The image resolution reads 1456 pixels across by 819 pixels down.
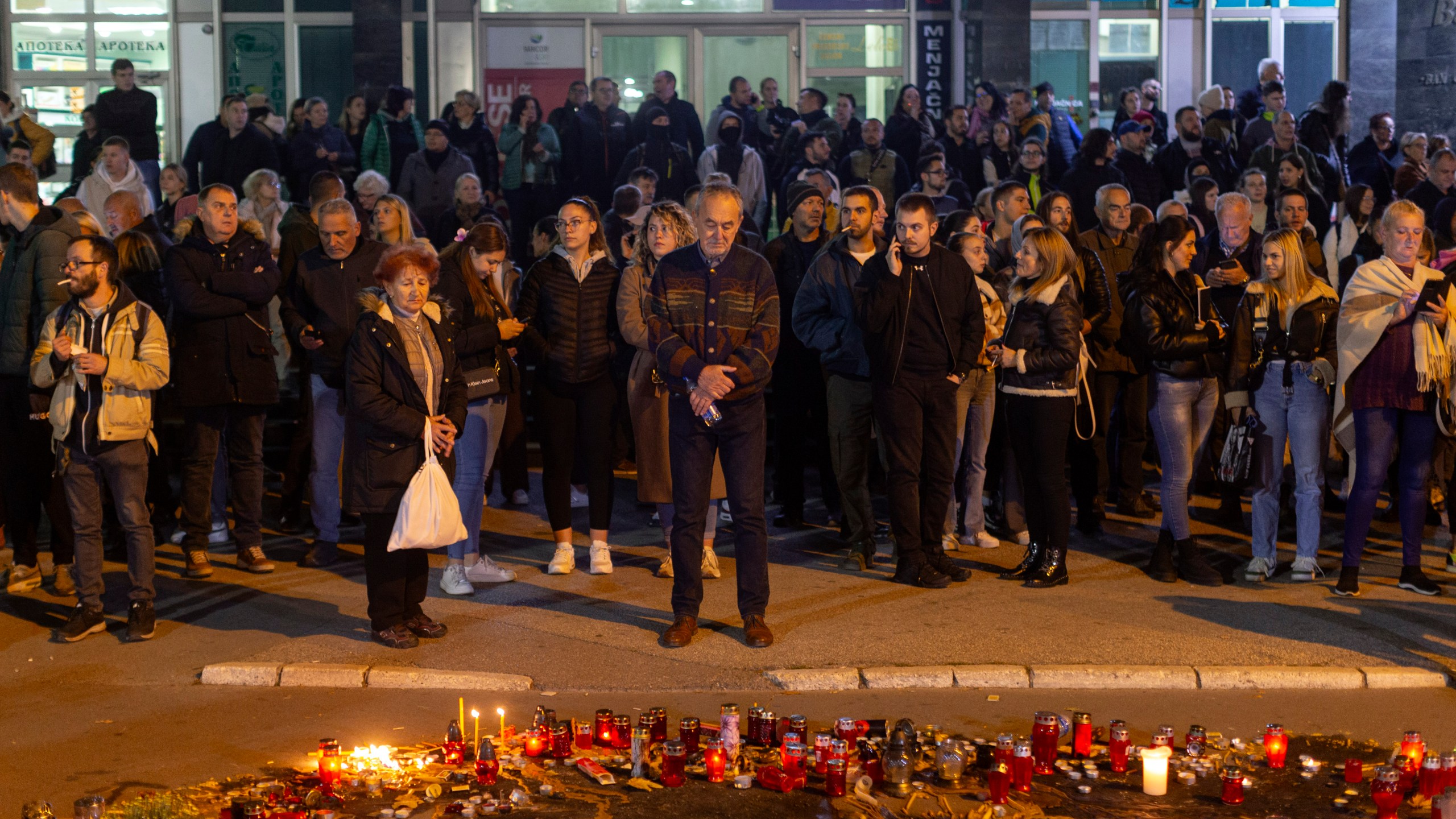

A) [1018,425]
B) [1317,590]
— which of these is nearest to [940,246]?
[1018,425]

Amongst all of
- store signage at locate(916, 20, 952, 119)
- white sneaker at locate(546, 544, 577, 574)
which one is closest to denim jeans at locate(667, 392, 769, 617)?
white sneaker at locate(546, 544, 577, 574)

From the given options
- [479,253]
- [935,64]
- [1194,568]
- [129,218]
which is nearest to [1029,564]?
[1194,568]

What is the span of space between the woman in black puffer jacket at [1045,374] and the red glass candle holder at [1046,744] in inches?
115

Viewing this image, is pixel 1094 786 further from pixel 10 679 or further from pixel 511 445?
pixel 511 445

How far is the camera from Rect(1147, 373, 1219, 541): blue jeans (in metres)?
8.88

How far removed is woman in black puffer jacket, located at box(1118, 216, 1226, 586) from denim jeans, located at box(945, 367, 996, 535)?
3.49ft

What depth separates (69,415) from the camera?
25.8 ft

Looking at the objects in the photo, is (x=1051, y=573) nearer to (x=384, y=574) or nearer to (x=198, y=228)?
(x=384, y=574)

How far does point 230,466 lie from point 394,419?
2.60 m

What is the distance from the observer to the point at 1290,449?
29.4 ft

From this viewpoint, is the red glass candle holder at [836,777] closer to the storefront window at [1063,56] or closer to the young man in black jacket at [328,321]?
the young man in black jacket at [328,321]

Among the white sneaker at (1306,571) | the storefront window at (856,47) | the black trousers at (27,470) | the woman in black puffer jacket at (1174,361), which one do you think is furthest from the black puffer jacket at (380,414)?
the storefront window at (856,47)

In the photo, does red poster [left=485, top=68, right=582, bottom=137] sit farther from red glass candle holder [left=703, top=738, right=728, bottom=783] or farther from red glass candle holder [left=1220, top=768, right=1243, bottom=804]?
red glass candle holder [left=1220, top=768, right=1243, bottom=804]

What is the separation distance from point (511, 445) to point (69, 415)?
4038 millimetres
